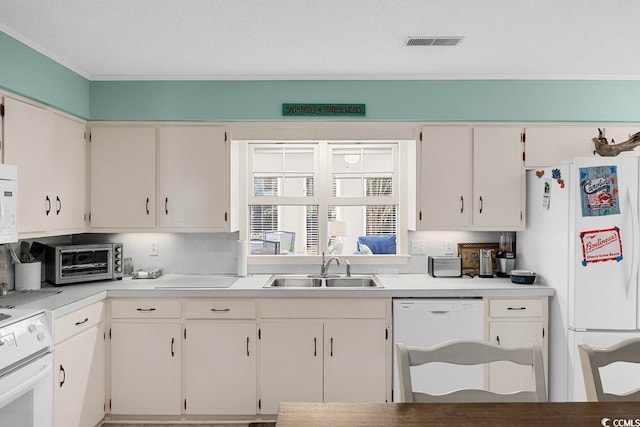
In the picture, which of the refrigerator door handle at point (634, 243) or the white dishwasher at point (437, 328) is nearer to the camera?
the refrigerator door handle at point (634, 243)

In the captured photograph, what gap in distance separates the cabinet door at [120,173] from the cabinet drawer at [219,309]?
83 cm

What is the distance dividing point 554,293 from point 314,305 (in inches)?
63.5

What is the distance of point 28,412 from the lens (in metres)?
2.22

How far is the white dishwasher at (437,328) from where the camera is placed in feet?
10.4

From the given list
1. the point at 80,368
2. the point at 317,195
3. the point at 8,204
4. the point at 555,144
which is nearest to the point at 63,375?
the point at 80,368

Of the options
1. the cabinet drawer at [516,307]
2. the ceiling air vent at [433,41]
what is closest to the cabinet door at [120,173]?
the ceiling air vent at [433,41]

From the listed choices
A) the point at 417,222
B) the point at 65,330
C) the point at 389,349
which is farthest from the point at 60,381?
the point at 417,222

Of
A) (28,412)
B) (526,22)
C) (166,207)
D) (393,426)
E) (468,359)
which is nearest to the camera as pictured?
(393,426)

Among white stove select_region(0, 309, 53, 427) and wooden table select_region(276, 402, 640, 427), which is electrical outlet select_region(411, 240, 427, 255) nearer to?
wooden table select_region(276, 402, 640, 427)

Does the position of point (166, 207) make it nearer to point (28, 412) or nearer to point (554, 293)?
point (28, 412)

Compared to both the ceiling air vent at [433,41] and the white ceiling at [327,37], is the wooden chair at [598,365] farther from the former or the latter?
the ceiling air vent at [433,41]

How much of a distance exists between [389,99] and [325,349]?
1.85 meters

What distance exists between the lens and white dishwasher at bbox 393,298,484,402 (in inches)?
125

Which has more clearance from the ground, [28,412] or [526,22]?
[526,22]
